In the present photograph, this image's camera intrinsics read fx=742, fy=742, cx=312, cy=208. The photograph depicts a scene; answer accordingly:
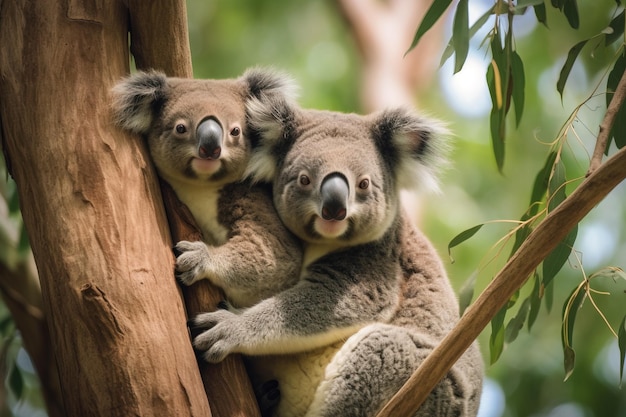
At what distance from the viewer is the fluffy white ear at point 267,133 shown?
12.0 ft

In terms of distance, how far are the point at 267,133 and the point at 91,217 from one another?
3.43 ft

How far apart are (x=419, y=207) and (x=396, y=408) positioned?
16.1ft

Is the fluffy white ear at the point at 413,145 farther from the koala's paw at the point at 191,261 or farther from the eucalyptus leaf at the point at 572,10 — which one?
the koala's paw at the point at 191,261

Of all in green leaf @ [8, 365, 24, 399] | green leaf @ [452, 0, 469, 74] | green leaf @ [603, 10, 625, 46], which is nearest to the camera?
green leaf @ [452, 0, 469, 74]

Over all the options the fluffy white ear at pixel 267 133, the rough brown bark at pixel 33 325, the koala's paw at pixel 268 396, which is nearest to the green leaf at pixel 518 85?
the fluffy white ear at pixel 267 133

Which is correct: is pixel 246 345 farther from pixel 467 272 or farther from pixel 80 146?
pixel 467 272

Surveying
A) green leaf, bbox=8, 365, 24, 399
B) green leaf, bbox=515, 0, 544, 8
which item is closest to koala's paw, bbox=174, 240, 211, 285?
green leaf, bbox=515, 0, 544, 8

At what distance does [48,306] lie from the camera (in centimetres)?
301

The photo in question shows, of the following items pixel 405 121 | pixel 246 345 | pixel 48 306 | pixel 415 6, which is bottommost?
pixel 246 345

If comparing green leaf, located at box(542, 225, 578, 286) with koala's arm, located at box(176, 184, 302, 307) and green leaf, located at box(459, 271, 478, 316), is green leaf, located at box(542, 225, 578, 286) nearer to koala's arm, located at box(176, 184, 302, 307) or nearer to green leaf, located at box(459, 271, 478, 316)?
green leaf, located at box(459, 271, 478, 316)

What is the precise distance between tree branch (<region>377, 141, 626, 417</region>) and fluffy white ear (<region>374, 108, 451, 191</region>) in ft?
4.69

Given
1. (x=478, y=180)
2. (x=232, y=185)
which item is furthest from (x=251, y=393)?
(x=478, y=180)

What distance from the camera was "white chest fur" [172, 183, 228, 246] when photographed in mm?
3588

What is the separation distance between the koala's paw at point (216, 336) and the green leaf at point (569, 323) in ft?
4.51
